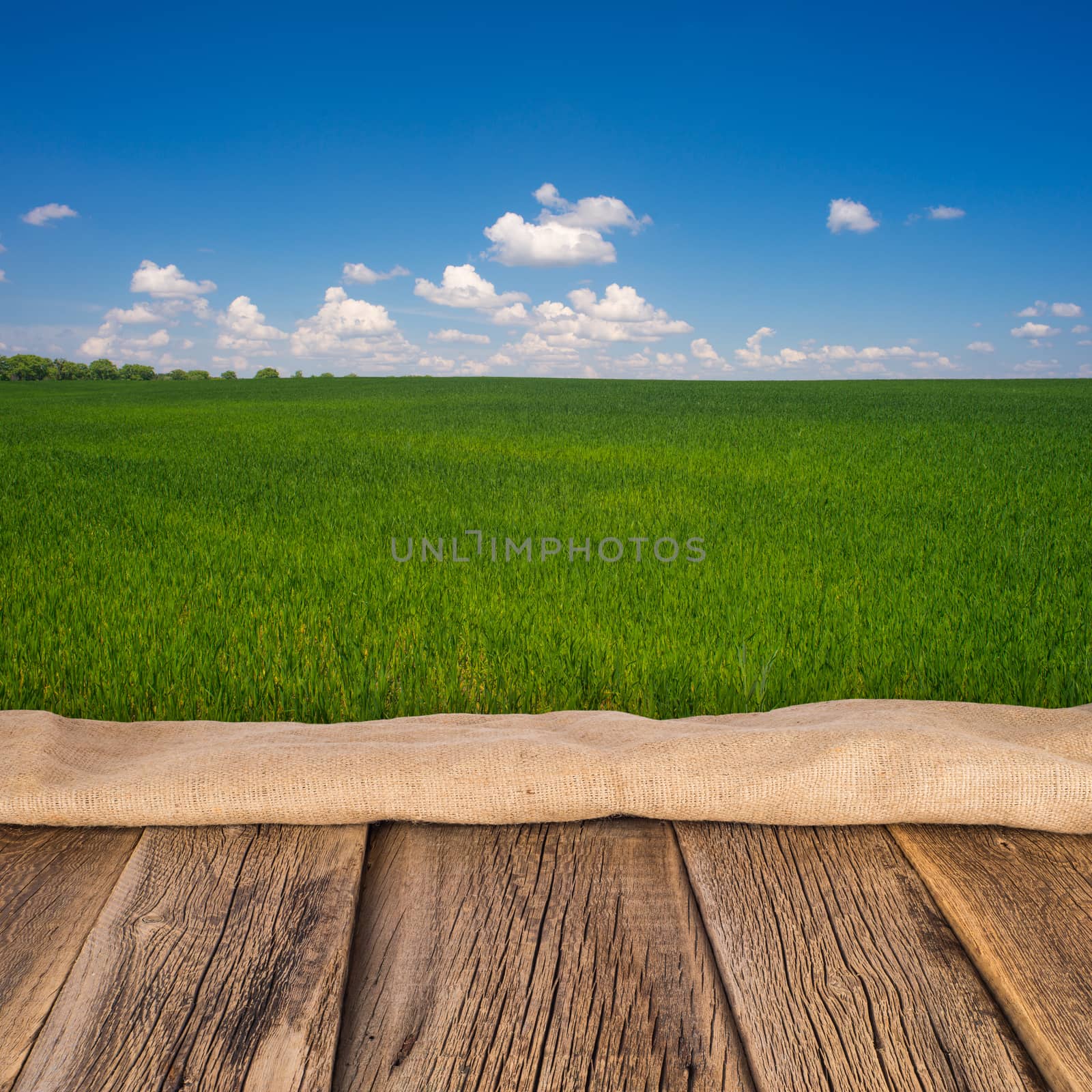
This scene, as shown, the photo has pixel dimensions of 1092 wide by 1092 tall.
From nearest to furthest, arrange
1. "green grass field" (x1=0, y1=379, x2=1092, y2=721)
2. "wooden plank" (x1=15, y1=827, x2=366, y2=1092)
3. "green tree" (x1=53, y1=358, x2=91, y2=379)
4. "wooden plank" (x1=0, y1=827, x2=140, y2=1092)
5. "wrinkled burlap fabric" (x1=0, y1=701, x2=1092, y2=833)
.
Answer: "wooden plank" (x1=15, y1=827, x2=366, y2=1092)
"wooden plank" (x1=0, y1=827, x2=140, y2=1092)
"wrinkled burlap fabric" (x1=0, y1=701, x2=1092, y2=833)
"green grass field" (x1=0, y1=379, x2=1092, y2=721)
"green tree" (x1=53, y1=358, x2=91, y2=379)

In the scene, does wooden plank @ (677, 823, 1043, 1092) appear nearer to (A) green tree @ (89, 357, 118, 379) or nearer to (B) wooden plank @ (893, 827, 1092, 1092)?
(B) wooden plank @ (893, 827, 1092, 1092)

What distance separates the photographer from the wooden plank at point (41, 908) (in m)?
1.18

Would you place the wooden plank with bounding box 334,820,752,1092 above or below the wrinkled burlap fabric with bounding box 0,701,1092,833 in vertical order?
below

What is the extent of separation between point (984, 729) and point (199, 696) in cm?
245

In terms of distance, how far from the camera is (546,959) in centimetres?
129

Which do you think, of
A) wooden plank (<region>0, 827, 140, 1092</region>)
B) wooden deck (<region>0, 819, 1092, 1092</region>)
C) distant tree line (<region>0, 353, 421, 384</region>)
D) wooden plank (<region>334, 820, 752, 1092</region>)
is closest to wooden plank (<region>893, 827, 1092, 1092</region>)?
wooden deck (<region>0, 819, 1092, 1092</region>)

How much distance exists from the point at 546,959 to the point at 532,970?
0.11 ft

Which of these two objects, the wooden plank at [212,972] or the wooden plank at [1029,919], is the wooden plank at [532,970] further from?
the wooden plank at [1029,919]

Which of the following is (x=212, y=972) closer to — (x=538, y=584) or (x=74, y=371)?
(x=538, y=584)

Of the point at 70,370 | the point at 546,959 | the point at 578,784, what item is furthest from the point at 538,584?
the point at 70,370

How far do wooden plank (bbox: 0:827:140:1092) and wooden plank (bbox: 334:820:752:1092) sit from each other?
486 millimetres

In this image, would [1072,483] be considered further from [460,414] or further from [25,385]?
[25,385]

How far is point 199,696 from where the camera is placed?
105 inches

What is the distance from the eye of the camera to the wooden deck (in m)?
1.09
